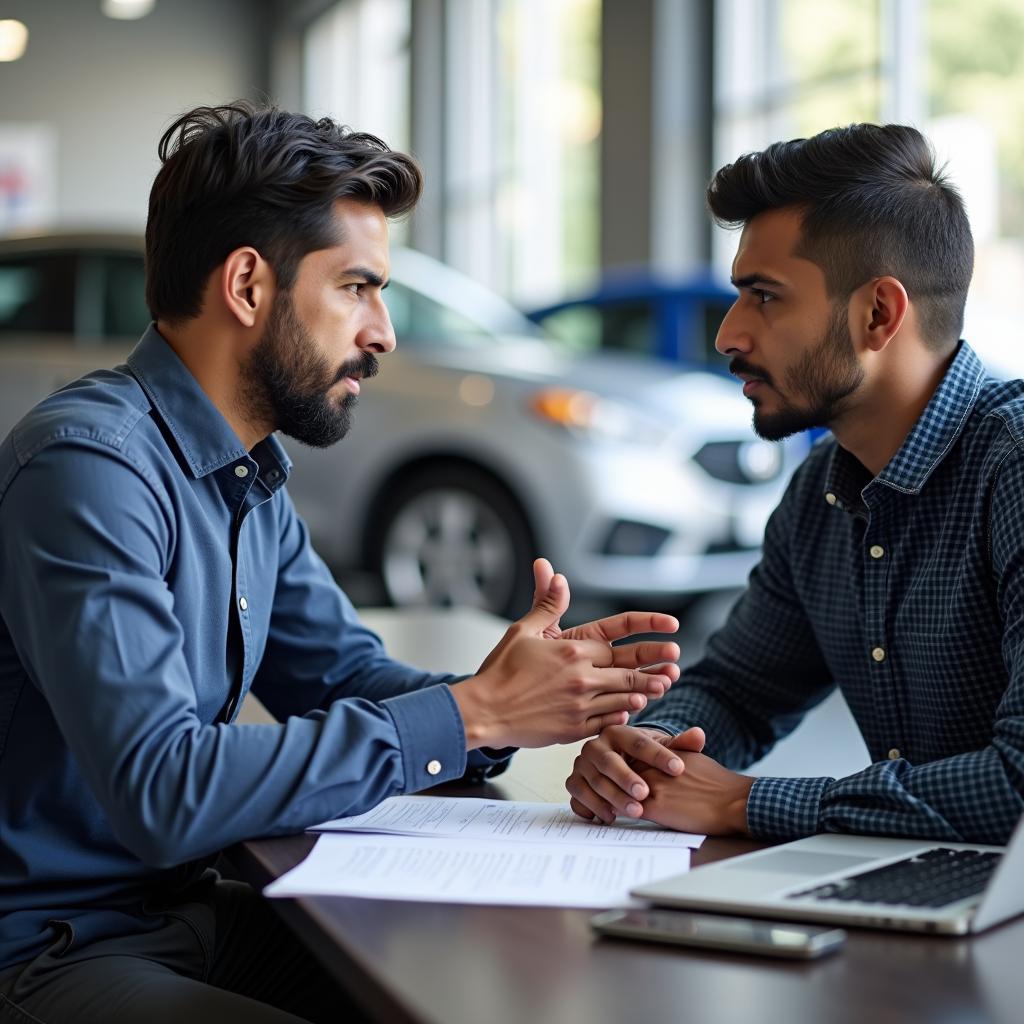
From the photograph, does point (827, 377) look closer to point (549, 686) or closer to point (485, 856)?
point (549, 686)

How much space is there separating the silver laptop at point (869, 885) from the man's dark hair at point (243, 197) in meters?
0.86

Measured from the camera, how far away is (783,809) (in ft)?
4.59

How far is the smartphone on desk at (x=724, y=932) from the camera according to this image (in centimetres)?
103

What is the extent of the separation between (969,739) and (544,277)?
11.0m

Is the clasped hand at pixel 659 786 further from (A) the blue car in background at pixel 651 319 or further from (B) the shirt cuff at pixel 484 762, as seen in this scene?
(A) the blue car in background at pixel 651 319

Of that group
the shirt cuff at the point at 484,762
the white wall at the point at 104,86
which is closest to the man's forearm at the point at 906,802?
the shirt cuff at the point at 484,762

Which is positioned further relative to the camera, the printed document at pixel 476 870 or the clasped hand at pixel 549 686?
the clasped hand at pixel 549 686

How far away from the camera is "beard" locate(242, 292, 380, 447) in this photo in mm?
1709

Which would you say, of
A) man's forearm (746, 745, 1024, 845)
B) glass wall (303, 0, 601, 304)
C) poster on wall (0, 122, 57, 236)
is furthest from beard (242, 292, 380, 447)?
poster on wall (0, 122, 57, 236)

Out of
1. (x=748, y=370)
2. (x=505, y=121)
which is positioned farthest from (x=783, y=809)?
(x=505, y=121)

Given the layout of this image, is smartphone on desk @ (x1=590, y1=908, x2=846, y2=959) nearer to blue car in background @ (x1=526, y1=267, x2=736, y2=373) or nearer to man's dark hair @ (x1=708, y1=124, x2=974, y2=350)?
man's dark hair @ (x1=708, y1=124, x2=974, y2=350)

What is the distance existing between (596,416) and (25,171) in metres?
11.9

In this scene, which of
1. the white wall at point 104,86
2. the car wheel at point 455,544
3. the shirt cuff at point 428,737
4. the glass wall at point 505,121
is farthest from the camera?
the white wall at point 104,86

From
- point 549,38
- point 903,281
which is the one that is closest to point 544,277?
point 549,38
